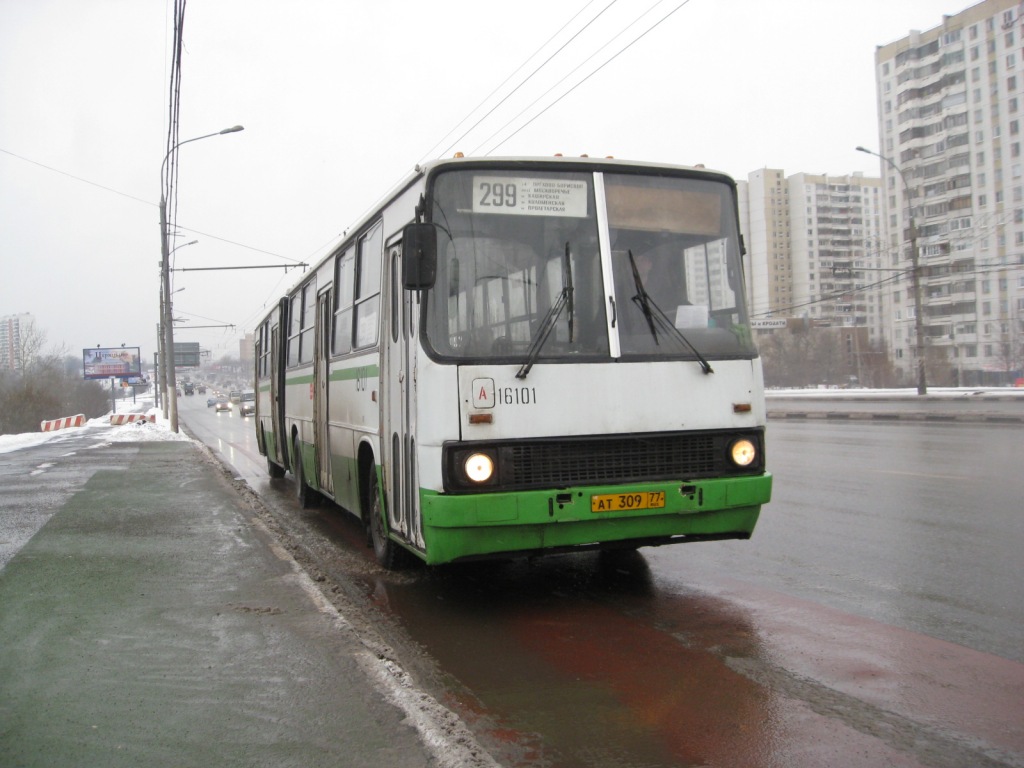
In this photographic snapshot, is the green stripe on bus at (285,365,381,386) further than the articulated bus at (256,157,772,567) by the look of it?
Yes

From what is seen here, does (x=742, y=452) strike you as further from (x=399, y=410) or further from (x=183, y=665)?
(x=183, y=665)

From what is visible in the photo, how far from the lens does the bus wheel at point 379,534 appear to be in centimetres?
746

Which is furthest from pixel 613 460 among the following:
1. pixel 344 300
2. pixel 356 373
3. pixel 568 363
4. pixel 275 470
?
pixel 275 470

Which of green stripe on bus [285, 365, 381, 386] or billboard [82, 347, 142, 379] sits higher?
billboard [82, 347, 142, 379]

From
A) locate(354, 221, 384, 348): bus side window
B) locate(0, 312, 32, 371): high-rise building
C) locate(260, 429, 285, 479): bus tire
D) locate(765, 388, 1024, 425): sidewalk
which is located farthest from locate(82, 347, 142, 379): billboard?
locate(354, 221, 384, 348): bus side window

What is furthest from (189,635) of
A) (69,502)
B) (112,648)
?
(69,502)

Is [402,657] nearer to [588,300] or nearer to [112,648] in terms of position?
[112,648]

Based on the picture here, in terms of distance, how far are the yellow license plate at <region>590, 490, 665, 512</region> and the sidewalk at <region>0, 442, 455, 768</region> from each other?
171 cm

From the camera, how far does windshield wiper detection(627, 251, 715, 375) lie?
20.2ft

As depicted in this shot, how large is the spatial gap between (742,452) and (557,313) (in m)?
1.64

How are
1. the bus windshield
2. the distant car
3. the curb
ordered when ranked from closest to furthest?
the bus windshield → the curb → the distant car

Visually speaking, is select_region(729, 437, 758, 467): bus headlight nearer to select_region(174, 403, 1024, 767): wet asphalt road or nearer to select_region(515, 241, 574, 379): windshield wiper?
select_region(174, 403, 1024, 767): wet asphalt road

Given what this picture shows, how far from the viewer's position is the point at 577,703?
4.39m

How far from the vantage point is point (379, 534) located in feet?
25.5
